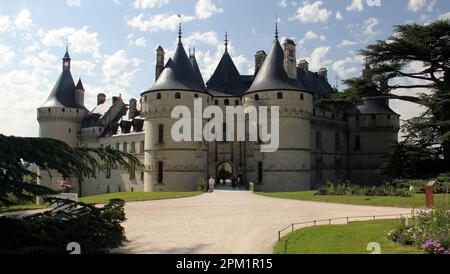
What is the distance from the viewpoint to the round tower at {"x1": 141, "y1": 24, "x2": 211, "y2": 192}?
3641 cm

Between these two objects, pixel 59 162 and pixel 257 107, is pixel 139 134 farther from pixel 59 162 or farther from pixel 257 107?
pixel 59 162

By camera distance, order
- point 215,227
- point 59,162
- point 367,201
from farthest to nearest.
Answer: point 367,201 → point 215,227 → point 59,162

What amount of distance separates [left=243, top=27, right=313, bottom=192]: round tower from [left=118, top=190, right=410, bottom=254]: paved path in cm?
1472

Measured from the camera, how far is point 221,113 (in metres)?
40.8

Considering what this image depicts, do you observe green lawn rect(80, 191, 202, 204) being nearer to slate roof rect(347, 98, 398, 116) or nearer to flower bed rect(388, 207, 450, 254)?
flower bed rect(388, 207, 450, 254)

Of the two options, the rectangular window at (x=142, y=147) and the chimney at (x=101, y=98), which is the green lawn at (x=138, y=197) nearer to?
the rectangular window at (x=142, y=147)

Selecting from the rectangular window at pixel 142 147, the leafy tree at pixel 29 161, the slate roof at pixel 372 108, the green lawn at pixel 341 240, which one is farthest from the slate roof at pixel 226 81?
the leafy tree at pixel 29 161

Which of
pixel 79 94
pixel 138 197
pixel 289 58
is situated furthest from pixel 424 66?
pixel 79 94

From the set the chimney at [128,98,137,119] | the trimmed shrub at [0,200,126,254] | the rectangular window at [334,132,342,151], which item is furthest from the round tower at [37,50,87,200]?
the trimmed shrub at [0,200,126,254]

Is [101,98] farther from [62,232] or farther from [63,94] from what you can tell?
[62,232]

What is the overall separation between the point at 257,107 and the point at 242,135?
3431 mm

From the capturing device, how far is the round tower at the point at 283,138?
36.2 meters

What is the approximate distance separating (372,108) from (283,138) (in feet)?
60.6
